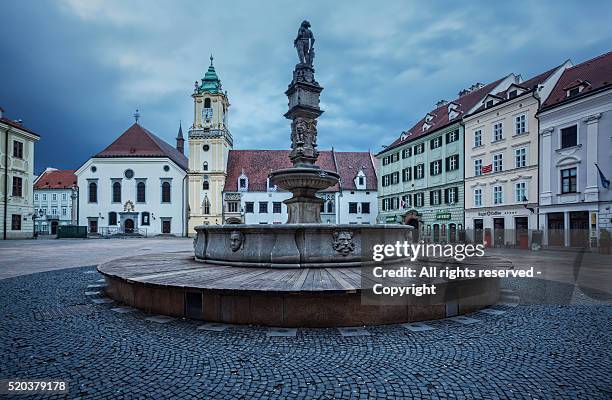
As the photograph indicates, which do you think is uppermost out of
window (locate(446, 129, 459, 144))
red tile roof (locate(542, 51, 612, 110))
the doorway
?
red tile roof (locate(542, 51, 612, 110))

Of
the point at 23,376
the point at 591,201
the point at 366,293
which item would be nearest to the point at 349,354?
the point at 366,293

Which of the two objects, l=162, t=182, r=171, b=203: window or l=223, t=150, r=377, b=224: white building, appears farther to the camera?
l=162, t=182, r=171, b=203: window

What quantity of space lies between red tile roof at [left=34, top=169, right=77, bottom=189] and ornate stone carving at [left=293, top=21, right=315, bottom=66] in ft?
258

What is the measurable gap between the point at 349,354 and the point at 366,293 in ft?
3.37

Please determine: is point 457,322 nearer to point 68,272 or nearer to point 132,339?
point 132,339

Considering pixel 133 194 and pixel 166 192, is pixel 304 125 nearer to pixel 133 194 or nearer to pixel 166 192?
pixel 166 192

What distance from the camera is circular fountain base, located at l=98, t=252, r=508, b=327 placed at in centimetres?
482

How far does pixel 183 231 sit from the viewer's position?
51781 millimetres

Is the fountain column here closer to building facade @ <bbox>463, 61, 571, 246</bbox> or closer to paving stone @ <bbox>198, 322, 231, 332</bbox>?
paving stone @ <bbox>198, 322, 231, 332</bbox>

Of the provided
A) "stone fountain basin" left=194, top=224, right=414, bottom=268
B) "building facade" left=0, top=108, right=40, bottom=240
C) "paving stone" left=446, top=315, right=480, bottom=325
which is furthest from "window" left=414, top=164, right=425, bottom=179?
"building facade" left=0, top=108, right=40, bottom=240

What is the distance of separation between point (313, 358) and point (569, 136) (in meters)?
26.8

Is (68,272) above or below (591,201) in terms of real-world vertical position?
below

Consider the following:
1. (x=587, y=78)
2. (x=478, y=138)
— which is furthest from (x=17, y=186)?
(x=587, y=78)

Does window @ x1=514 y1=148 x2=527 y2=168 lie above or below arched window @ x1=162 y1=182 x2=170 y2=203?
above
